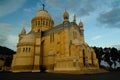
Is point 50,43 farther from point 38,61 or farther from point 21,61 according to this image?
point 21,61

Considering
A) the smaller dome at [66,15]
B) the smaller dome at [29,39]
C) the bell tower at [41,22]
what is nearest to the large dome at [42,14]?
the bell tower at [41,22]

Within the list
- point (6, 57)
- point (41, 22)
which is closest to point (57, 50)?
point (41, 22)

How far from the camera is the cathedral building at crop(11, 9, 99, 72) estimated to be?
34.4 m

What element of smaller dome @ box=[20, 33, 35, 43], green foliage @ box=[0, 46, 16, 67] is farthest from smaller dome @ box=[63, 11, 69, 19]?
green foliage @ box=[0, 46, 16, 67]

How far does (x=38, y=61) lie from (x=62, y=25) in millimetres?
12418

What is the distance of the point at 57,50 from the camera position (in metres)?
38.2

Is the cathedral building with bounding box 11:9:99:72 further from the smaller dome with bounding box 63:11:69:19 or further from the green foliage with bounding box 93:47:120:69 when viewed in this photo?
the green foliage with bounding box 93:47:120:69

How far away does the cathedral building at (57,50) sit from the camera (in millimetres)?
34375

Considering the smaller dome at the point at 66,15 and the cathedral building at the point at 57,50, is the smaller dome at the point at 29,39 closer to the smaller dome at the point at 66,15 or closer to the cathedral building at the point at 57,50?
the cathedral building at the point at 57,50

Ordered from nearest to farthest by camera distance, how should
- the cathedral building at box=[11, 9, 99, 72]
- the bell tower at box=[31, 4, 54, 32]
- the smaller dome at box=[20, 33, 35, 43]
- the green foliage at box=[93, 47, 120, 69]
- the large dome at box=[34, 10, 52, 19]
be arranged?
the cathedral building at box=[11, 9, 99, 72] < the smaller dome at box=[20, 33, 35, 43] < the bell tower at box=[31, 4, 54, 32] < the large dome at box=[34, 10, 52, 19] < the green foliage at box=[93, 47, 120, 69]

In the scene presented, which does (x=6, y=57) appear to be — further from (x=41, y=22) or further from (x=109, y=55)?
(x=109, y=55)

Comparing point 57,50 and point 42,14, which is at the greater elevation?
point 42,14

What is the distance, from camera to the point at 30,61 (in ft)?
135

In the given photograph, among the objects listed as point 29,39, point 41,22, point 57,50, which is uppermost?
point 41,22
